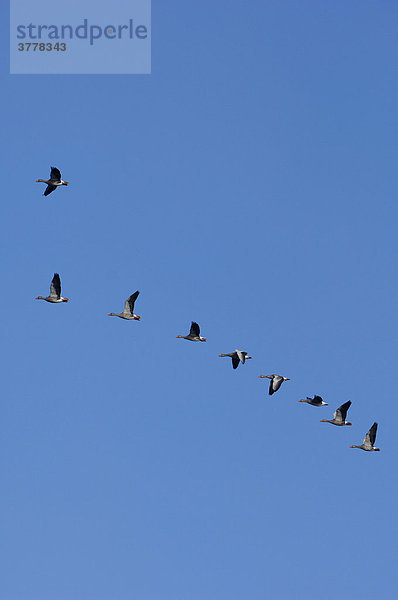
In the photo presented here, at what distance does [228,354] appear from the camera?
146 m

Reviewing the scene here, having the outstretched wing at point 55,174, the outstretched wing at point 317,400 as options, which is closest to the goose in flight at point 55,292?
the outstretched wing at point 55,174

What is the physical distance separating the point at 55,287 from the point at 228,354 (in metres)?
15.5

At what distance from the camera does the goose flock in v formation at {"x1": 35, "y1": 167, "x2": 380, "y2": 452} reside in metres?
141

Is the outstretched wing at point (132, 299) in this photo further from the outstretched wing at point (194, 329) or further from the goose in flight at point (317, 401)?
the goose in flight at point (317, 401)

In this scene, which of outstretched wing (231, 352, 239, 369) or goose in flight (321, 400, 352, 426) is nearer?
outstretched wing (231, 352, 239, 369)

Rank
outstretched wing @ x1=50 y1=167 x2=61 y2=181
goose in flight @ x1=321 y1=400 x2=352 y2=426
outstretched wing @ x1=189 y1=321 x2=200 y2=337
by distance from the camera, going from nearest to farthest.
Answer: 1. outstretched wing @ x1=50 y1=167 x2=61 y2=181
2. outstretched wing @ x1=189 y1=321 x2=200 y2=337
3. goose in flight @ x1=321 y1=400 x2=352 y2=426

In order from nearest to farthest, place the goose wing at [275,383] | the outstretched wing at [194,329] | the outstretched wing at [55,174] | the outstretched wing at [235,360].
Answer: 1. the outstretched wing at [55,174]
2. the goose wing at [275,383]
3. the outstretched wing at [194,329]
4. the outstretched wing at [235,360]

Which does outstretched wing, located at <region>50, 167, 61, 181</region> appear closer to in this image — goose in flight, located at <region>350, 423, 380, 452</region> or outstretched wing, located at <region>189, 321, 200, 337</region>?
outstretched wing, located at <region>189, 321, 200, 337</region>

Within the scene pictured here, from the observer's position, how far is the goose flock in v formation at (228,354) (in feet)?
462

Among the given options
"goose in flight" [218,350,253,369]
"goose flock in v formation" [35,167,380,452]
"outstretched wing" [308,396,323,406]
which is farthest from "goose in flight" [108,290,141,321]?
"outstretched wing" [308,396,323,406]

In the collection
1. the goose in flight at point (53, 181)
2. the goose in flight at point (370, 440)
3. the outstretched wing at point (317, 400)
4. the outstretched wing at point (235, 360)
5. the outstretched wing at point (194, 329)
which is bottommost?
the goose in flight at point (370, 440)

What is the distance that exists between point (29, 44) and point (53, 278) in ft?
59.3

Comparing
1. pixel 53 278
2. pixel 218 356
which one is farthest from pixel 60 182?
pixel 218 356

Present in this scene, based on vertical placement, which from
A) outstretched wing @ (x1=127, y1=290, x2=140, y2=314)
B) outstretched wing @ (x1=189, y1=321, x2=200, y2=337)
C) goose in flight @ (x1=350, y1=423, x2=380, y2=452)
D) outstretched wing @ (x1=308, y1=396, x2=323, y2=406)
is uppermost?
outstretched wing @ (x1=127, y1=290, x2=140, y2=314)
